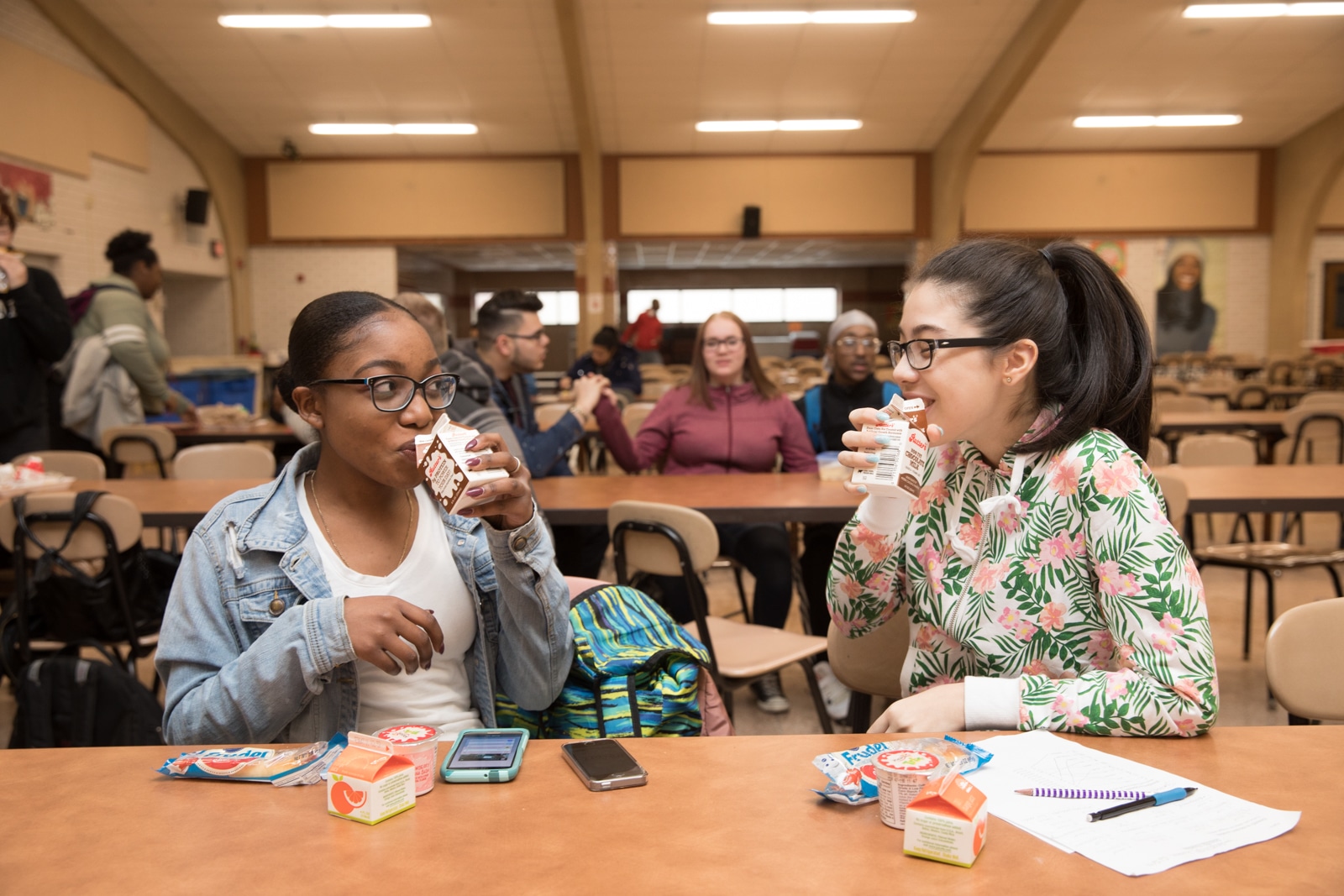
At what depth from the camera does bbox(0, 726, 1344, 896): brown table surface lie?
909 millimetres

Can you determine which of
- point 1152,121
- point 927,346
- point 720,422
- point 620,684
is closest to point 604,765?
point 620,684

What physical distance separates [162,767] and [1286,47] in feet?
40.2

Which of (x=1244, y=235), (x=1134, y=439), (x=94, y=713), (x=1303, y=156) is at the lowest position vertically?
(x=94, y=713)

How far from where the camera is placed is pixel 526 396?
4113 mm

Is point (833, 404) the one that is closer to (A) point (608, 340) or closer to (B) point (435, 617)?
(B) point (435, 617)

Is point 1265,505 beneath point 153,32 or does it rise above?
beneath

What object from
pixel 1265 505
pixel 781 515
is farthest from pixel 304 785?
pixel 1265 505

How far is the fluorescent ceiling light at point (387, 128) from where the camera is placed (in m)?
12.3

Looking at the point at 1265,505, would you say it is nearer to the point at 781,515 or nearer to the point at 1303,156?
the point at 781,515

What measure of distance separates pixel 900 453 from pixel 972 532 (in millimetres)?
323

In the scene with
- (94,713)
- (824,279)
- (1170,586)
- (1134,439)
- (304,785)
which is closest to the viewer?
(304,785)

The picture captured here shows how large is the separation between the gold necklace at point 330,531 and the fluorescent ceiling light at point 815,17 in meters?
8.77

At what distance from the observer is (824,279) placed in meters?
22.7

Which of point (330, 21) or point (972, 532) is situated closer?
point (972, 532)
